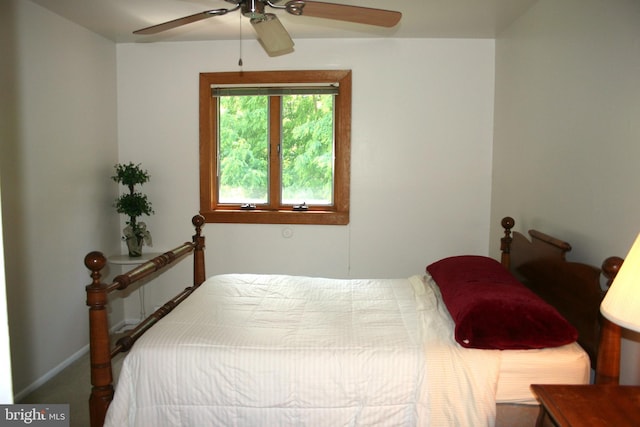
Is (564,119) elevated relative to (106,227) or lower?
elevated

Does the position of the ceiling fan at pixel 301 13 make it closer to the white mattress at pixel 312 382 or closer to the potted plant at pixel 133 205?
the white mattress at pixel 312 382

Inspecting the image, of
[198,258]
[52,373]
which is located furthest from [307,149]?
[52,373]

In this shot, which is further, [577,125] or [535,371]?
[577,125]

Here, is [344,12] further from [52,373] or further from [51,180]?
[52,373]

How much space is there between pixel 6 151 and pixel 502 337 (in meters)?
2.82

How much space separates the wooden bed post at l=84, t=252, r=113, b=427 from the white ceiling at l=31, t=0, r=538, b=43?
173 cm

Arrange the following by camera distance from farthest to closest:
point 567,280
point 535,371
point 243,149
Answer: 1. point 243,149
2. point 567,280
3. point 535,371

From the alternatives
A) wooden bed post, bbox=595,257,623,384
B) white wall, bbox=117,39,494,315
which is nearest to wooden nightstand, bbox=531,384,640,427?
wooden bed post, bbox=595,257,623,384

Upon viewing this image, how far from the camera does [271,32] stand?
2.23 m

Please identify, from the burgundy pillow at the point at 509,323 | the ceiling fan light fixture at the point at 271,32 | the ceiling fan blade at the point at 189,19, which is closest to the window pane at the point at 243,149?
the ceiling fan light fixture at the point at 271,32

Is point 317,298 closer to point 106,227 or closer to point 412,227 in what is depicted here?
point 412,227

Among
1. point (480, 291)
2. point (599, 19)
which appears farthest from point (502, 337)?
point (599, 19)

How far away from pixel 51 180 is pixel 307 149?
188cm

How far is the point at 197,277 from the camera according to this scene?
282 centimetres
